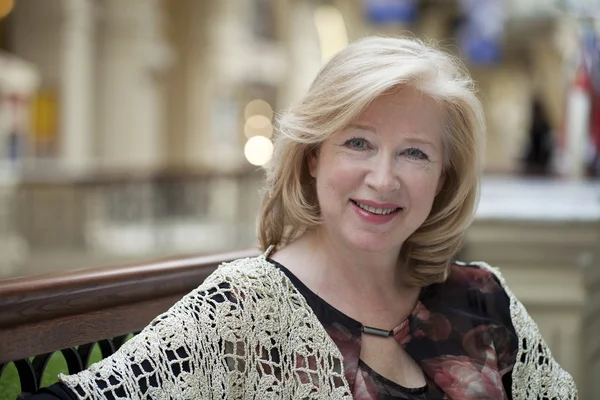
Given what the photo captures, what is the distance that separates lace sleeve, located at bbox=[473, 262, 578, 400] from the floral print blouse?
24 mm

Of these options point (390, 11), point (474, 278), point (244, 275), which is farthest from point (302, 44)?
point (244, 275)

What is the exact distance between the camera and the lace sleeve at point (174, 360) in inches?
64.8

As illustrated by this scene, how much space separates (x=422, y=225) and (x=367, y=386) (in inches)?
20.8

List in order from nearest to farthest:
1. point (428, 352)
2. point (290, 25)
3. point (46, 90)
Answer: point (428, 352) < point (46, 90) < point (290, 25)

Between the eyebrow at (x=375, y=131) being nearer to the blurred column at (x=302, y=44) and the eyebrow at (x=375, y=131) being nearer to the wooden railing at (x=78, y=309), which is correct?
the wooden railing at (x=78, y=309)

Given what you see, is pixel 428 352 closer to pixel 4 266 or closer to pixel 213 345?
pixel 213 345

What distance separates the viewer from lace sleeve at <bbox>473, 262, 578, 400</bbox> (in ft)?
7.47

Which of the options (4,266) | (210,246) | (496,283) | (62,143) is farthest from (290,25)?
(496,283)

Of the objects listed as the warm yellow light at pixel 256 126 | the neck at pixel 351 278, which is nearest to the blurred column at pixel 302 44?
the warm yellow light at pixel 256 126

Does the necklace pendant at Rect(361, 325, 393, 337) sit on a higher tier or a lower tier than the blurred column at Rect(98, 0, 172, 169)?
lower

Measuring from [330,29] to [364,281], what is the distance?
18.5 metres

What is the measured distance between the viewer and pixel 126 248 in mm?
13281

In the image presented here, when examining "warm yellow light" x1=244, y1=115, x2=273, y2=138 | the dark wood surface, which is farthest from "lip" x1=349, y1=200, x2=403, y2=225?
"warm yellow light" x1=244, y1=115, x2=273, y2=138

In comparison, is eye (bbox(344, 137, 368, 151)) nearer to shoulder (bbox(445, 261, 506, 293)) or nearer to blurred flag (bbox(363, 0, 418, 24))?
shoulder (bbox(445, 261, 506, 293))
